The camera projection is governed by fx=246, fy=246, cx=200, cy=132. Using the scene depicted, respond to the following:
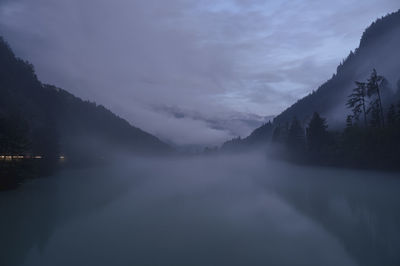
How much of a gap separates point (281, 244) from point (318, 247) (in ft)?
4.99

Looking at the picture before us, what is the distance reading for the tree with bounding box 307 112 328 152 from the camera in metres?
47.9

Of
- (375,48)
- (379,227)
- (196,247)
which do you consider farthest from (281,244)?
(375,48)

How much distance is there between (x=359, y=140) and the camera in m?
36.4

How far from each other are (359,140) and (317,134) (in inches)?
488

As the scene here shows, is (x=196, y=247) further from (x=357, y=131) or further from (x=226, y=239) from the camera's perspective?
(x=357, y=131)

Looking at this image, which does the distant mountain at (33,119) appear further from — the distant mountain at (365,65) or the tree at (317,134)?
the distant mountain at (365,65)

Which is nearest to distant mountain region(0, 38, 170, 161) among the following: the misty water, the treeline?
the misty water

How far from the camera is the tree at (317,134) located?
47916 mm

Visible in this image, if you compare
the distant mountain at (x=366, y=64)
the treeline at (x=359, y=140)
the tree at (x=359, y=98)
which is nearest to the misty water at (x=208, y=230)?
the treeline at (x=359, y=140)

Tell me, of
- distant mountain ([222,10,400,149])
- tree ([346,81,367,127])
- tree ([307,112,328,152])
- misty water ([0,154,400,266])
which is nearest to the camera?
misty water ([0,154,400,266])

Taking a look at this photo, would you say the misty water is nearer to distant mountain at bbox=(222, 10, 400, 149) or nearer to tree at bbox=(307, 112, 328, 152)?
tree at bbox=(307, 112, 328, 152)

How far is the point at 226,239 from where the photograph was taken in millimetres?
11836

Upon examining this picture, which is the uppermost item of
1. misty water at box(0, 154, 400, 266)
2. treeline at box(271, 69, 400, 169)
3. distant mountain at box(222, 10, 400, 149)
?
distant mountain at box(222, 10, 400, 149)

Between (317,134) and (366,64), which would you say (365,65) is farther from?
(317,134)
